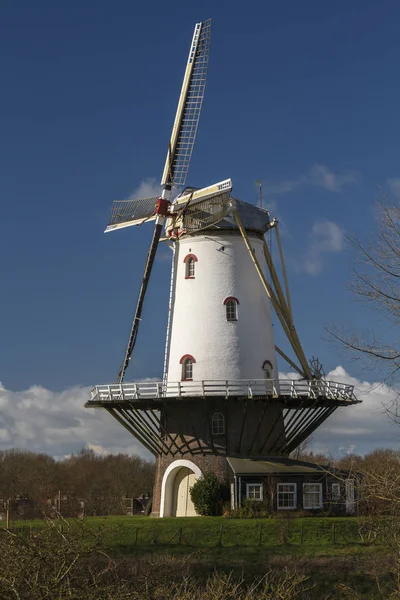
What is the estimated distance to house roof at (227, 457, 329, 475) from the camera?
3150 centimetres

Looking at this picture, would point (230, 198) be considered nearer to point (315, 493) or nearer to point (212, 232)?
point (212, 232)

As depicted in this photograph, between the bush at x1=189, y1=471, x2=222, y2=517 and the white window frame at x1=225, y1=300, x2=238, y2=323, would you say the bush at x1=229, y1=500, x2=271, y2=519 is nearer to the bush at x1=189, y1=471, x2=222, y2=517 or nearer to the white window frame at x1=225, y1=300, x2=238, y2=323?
the bush at x1=189, y1=471, x2=222, y2=517

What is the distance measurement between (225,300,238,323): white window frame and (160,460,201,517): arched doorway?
17.5 ft

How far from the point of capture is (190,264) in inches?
1344

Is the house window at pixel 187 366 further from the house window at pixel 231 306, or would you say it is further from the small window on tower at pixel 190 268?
the small window on tower at pixel 190 268

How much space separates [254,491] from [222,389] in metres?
3.67

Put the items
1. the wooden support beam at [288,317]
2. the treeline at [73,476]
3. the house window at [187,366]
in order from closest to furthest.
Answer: the house window at [187,366], the wooden support beam at [288,317], the treeline at [73,476]

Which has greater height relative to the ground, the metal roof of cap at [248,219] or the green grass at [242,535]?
the metal roof of cap at [248,219]

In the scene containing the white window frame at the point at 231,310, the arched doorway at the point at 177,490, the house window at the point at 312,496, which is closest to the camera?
the house window at the point at 312,496

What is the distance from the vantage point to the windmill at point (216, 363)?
107 ft

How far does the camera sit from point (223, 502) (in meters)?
32.0

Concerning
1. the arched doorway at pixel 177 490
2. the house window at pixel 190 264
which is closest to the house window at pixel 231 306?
the house window at pixel 190 264

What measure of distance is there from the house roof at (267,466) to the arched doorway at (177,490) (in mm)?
1923

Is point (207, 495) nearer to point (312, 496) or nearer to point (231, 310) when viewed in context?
point (312, 496)
